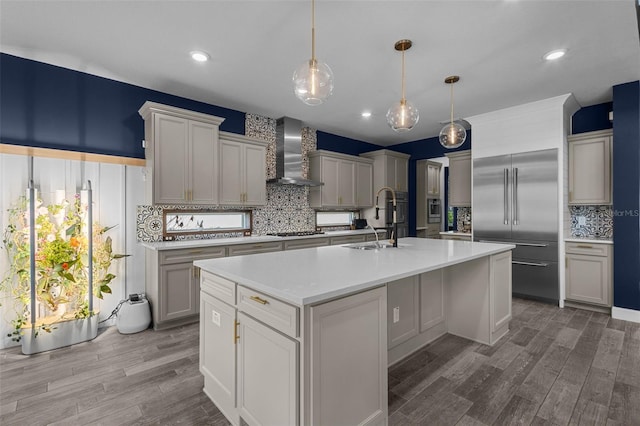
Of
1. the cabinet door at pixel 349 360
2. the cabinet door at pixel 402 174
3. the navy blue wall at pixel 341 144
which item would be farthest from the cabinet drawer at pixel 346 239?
the cabinet door at pixel 349 360

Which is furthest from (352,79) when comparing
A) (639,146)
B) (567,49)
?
(639,146)

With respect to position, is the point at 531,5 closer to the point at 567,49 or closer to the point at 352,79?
the point at 567,49

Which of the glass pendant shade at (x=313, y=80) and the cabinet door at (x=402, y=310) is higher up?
the glass pendant shade at (x=313, y=80)

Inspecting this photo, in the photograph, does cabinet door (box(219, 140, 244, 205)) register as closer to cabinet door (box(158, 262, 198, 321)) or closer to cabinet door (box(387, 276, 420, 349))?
cabinet door (box(158, 262, 198, 321))

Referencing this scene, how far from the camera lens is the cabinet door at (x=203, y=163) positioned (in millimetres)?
3553

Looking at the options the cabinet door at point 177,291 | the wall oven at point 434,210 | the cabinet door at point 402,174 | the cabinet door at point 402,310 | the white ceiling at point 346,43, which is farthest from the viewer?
the wall oven at point 434,210

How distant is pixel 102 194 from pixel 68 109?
910 mm

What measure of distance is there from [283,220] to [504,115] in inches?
144

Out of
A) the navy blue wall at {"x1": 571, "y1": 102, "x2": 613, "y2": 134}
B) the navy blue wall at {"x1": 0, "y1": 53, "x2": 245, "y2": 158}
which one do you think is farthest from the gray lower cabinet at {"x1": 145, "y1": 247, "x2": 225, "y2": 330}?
the navy blue wall at {"x1": 571, "y1": 102, "x2": 613, "y2": 134}

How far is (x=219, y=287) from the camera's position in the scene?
1840 mm

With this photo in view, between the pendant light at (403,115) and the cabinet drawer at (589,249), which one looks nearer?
the pendant light at (403,115)

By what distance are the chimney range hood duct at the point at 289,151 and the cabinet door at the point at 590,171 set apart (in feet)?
11.8

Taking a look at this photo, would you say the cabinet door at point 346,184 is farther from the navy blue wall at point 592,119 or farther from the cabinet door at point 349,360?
the cabinet door at point 349,360

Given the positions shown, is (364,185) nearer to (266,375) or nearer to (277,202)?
(277,202)
